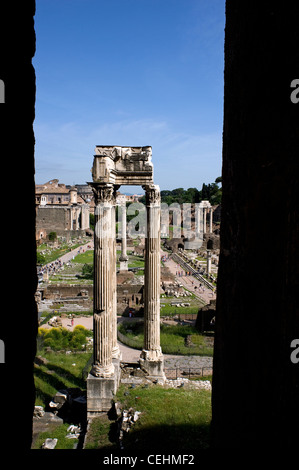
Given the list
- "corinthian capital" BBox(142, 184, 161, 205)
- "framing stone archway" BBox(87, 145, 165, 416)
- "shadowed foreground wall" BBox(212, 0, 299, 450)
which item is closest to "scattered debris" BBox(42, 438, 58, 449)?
"framing stone archway" BBox(87, 145, 165, 416)

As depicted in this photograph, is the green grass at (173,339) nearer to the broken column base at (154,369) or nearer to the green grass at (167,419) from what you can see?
the broken column base at (154,369)

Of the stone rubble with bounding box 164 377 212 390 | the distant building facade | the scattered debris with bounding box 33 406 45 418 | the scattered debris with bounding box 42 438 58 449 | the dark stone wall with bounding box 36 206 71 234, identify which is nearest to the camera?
the scattered debris with bounding box 42 438 58 449

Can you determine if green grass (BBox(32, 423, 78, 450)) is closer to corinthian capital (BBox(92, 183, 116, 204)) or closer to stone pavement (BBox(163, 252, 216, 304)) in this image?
corinthian capital (BBox(92, 183, 116, 204))

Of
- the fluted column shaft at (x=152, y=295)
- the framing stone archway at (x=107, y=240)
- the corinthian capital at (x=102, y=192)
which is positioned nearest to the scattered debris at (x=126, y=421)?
the framing stone archway at (x=107, y=240)

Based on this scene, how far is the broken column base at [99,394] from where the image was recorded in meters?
9.46

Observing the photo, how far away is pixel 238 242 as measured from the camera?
151 cm

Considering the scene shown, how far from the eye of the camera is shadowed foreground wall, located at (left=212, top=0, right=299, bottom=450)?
1.35m

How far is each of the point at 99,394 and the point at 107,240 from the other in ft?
14.2

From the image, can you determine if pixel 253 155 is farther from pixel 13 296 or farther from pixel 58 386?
pixel 58 386

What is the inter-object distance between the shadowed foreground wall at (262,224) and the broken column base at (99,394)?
8.65 metres

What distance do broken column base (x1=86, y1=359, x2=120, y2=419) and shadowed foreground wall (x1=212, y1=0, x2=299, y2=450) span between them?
28.4ft
